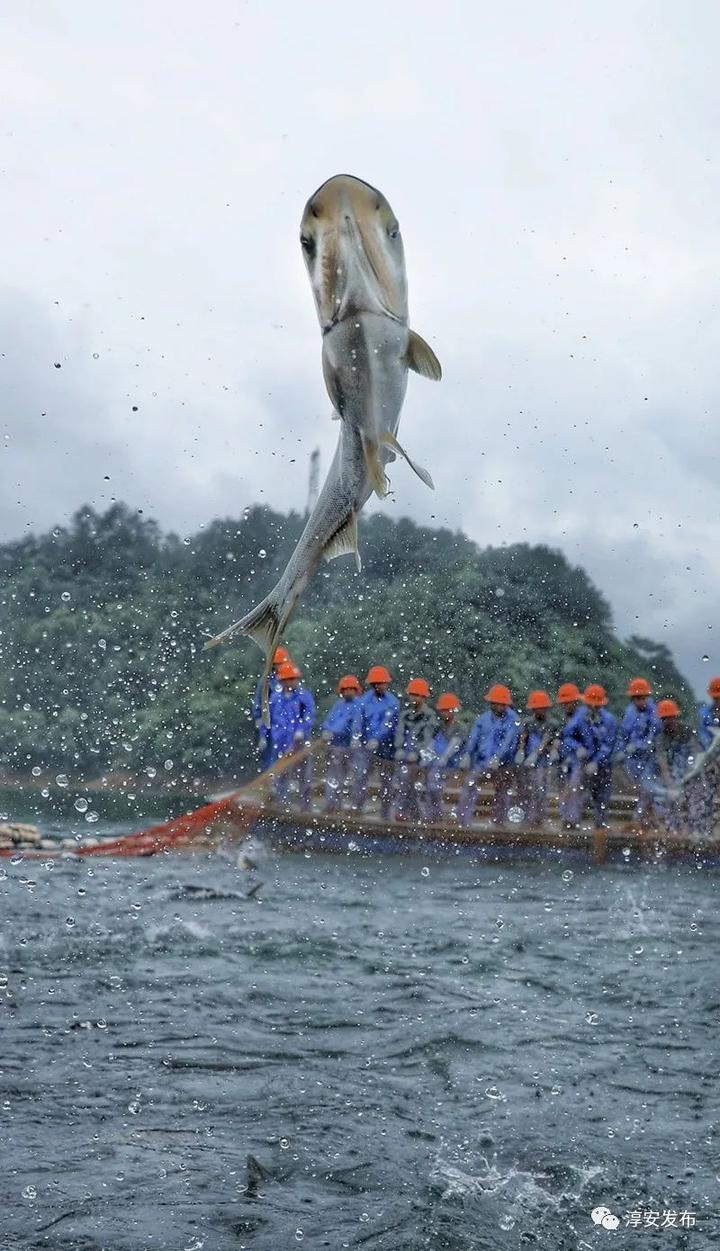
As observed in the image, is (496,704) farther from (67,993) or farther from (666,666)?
(67,993)

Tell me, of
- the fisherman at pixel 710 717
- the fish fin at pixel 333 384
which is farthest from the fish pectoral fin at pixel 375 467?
the fisherman at pixel 710 717

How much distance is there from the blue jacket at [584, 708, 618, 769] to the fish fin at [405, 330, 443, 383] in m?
11.9

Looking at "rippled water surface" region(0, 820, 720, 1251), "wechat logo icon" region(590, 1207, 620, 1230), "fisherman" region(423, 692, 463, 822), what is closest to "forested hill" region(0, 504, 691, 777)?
"fisherman" region(423, 692, 463, 822)

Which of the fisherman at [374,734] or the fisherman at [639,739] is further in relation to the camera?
the fisherman at [374,734]

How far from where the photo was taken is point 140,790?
117 ft

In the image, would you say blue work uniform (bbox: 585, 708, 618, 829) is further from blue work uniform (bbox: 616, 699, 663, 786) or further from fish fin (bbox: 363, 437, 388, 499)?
fish fin (bbox: 363, 437, 388, 499)

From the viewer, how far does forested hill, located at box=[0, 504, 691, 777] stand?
20.3 metres

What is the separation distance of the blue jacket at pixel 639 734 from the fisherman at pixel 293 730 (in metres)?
3.65

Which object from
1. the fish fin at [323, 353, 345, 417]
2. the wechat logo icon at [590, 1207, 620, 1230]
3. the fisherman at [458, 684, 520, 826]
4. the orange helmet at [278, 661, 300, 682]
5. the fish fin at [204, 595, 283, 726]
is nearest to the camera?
the fish fin at [323, 353, 345, 417]

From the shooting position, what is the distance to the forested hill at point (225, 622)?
66.6 feet

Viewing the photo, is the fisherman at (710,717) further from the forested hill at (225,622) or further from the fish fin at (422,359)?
the fish fin at (422,359)

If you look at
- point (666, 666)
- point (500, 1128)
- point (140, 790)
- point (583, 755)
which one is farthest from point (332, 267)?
point (140, 790)

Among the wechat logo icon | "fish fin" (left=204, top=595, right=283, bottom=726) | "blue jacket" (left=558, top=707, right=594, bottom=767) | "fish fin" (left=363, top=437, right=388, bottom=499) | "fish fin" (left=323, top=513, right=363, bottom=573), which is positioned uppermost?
"blue jacket" (left=558, top=707, right=594, bottom=767)

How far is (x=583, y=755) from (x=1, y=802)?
51.0ft
